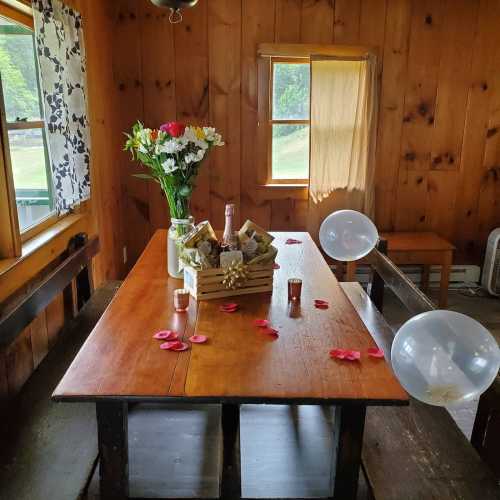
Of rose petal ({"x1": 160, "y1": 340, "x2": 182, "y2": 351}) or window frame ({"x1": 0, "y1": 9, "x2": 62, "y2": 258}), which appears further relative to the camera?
window frame ({"x1": 0, "y1": 9, "x2": 62, "y2": 258})

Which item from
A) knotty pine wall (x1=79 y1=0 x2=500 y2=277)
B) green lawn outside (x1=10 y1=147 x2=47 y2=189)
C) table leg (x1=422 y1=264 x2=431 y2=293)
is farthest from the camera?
table leg (x1=422 y1=264 x2=431 y2=293)

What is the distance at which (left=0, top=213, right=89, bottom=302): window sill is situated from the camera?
184 cm

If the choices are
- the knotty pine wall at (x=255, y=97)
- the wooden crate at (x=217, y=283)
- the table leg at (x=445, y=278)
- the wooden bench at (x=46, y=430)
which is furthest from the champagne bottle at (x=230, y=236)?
the table leg at (x=445, y=278)

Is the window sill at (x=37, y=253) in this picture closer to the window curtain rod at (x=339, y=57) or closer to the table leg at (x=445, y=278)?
the window curtain rod at (x=339, y=57)

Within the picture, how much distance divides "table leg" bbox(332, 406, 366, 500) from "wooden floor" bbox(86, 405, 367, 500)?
0.60 ft

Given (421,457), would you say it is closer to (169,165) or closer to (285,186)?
(169,165)

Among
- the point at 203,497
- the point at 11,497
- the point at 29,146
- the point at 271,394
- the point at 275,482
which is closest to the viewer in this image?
the point at 271,394

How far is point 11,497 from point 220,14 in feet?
10.2

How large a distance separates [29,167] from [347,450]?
1822mm

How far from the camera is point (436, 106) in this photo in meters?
3.65

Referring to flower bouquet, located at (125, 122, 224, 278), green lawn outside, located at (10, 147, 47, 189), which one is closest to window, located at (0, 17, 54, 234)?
green lawn outside, located at (10, 147, 47, 189)

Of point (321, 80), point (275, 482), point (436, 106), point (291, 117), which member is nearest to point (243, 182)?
point (291, 117)

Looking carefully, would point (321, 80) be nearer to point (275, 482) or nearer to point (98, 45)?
point (98, 45)

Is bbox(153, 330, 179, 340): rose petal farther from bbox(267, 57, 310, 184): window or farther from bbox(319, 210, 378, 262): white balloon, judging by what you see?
bbox(267, 57, 310, 184): window
